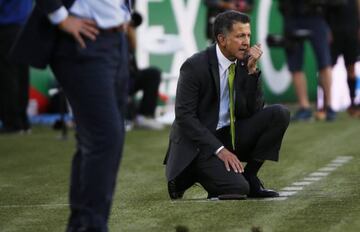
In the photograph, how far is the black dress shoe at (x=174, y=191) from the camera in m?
7.91

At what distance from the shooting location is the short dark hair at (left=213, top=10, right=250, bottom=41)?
7.77m

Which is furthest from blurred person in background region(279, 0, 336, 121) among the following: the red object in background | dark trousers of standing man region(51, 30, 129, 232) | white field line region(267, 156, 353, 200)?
dark trousers of standing man region(51, 30, 129, 232)

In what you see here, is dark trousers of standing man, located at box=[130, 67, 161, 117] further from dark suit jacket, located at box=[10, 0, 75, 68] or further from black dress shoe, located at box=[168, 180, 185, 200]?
dark suit jacket, located at box=[10, 0, 75, 68]

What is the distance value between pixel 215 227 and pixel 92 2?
5.15ft

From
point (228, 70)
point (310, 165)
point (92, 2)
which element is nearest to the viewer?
point (92, 2)

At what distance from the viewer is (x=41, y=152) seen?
11820 millimetres

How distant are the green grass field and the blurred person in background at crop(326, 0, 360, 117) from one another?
8.28 feet

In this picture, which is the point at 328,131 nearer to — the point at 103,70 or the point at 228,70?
the point at 228,70

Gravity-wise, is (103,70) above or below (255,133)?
above

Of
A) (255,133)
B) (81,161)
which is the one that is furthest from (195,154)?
(81,161)

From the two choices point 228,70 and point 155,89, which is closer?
point 228,70

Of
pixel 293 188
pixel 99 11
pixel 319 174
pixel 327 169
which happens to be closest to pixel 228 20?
pixel 293 188

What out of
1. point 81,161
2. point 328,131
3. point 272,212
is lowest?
point 328,131

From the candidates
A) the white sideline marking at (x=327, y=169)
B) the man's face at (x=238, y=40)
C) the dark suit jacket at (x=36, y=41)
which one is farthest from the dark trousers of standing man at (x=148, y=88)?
the dark suit jacket at (x=36, y=41)
